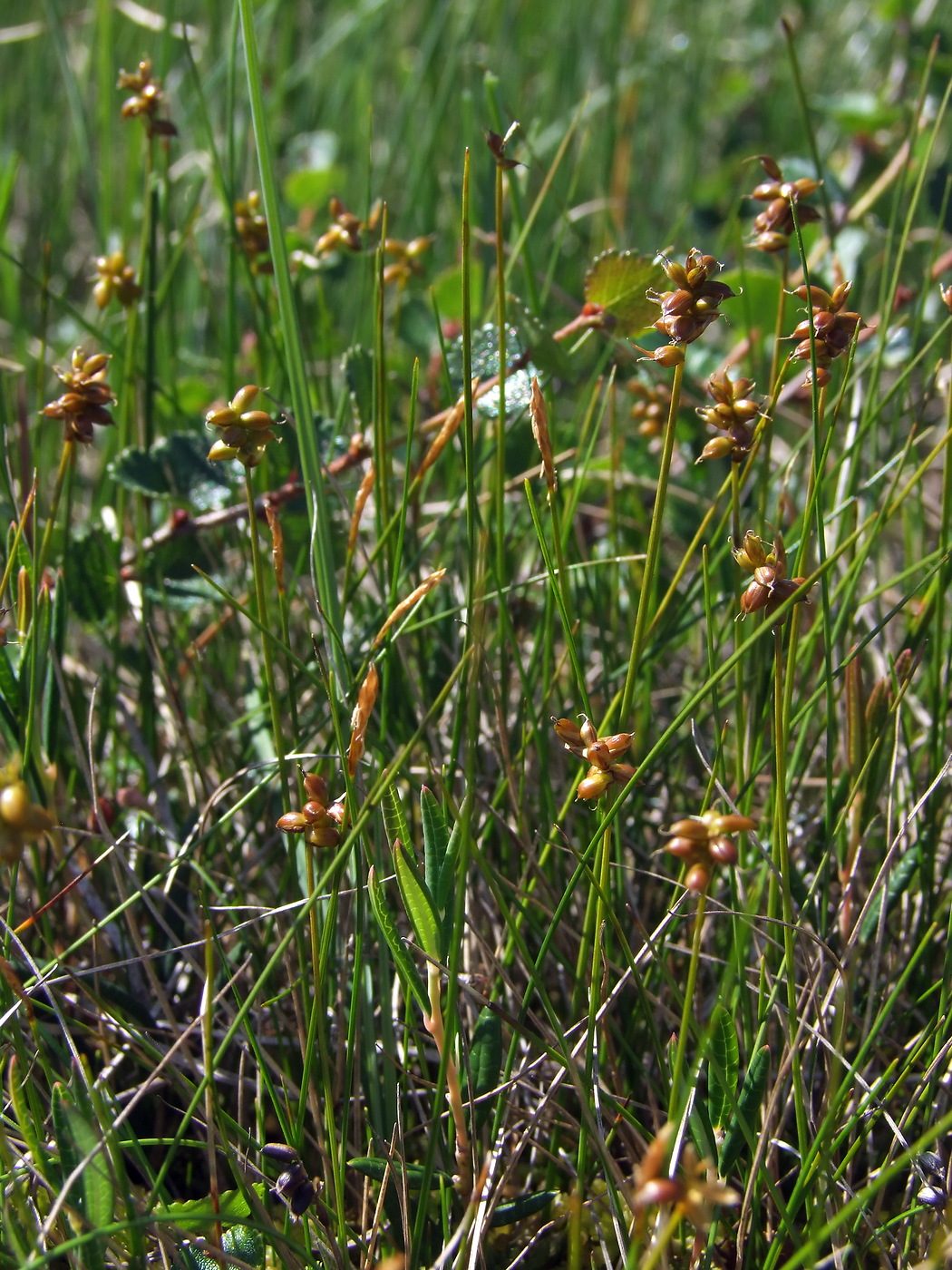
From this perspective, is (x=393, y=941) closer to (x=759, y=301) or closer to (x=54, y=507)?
(x=54, y=507)

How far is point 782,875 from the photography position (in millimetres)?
687

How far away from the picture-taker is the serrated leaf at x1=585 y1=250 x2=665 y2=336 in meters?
0.99

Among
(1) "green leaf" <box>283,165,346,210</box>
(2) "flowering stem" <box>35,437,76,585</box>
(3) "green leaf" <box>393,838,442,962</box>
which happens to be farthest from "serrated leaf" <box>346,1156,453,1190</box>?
(1) "green leaf" <box>283,165,346,210</box>

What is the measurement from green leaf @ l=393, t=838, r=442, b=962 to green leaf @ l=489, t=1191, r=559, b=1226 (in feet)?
0.58

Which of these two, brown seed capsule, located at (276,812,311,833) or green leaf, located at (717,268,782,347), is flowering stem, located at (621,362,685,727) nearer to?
brown seed capsule, located at (276,812,311,833)

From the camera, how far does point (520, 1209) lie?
2.38ft

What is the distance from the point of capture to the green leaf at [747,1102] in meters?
0.72

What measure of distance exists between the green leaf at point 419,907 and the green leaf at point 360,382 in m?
0.52

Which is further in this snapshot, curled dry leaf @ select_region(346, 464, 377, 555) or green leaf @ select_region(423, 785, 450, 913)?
curled dry leaf @ select_region(346, 464, 377, 555)

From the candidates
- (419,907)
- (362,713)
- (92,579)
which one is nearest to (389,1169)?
(419,907)

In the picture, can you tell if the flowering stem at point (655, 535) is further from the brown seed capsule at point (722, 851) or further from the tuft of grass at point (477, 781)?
the brown seed capsule at point (722, 851)

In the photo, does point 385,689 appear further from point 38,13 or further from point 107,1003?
point 38,13

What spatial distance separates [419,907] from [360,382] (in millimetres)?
566

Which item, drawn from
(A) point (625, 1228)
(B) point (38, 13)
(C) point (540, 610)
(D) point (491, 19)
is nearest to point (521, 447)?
(C) point (540, 610)
